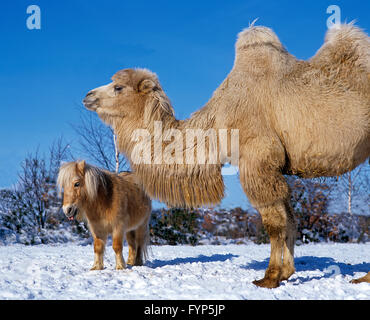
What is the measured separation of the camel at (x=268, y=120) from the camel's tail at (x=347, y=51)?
13mm

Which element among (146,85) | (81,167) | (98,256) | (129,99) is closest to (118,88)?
(129,99)

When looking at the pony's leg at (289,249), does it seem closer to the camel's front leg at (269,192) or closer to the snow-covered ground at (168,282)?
the snow-covered ground at (168,282)

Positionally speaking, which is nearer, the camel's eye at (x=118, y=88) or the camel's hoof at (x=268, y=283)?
the camel's hoof at (x=268, y=283)

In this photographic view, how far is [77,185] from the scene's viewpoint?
6172mm

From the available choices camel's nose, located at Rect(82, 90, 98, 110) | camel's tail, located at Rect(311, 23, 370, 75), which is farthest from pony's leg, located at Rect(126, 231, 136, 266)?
camel's tail, located at Rect(311, 23, 370, 75)

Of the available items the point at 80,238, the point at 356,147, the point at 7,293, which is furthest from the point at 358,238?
the point at 7,293

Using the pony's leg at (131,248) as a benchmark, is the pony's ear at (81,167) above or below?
above

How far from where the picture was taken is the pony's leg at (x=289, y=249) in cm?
530

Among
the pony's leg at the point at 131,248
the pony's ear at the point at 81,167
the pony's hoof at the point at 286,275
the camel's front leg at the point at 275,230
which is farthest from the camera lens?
the pony's leg at the point at 131,248

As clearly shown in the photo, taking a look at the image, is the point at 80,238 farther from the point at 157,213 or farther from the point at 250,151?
the point at 250,151

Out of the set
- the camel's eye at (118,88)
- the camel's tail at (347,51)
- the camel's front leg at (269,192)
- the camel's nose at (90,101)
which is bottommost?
the camel's front leg at (269,192)

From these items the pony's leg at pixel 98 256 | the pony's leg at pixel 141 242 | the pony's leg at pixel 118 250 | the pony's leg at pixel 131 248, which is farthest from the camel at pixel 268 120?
the pony's leg at pixel 131 248

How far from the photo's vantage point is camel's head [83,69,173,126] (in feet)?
17.9

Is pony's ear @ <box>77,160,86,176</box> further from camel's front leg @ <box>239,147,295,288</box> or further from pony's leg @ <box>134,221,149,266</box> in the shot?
camel's front leg @ <box>239,147,295,288</box>
